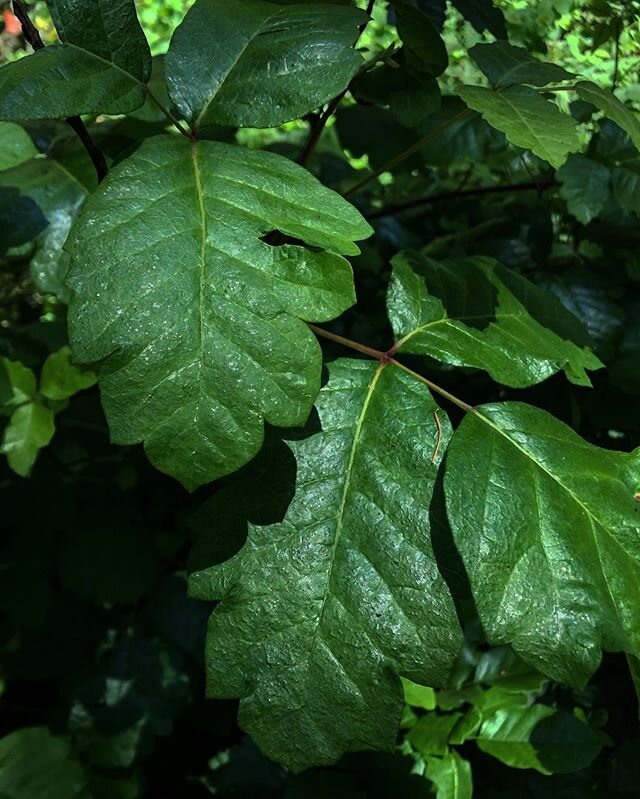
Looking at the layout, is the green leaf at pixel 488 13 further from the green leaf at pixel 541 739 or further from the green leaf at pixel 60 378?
the green leaf at pixel 541 739

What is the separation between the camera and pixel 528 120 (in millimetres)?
941

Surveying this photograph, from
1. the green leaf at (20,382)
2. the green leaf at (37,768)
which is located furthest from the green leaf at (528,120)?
the green leaf at (37,768)

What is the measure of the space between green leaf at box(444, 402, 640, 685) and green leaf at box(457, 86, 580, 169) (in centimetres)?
31

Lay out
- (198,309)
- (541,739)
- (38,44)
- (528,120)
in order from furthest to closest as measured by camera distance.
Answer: (541,739)
(38,44)
(528,120)
(198,309)

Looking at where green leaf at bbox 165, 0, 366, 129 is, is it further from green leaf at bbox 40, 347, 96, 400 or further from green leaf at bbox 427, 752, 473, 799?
green leaf at bbox 427, 752, 473, 799

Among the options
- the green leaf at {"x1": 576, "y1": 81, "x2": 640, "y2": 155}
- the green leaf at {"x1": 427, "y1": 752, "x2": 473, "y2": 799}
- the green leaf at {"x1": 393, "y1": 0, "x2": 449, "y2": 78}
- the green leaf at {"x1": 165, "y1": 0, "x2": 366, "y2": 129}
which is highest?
the green leaf at {"x1": 165, "y1": 0, "x2": 366, "y2": 129}

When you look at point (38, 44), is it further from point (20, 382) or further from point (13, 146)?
point (20, 382)

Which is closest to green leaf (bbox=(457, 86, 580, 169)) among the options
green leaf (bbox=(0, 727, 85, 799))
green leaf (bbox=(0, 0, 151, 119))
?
green leaf (bbox=(0, 0, 151, 119))

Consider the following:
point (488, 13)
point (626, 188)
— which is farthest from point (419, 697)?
point (488, 13)

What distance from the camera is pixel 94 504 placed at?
1918 millimetres

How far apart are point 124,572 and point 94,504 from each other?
0.60ft

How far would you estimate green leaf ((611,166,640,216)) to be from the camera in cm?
139

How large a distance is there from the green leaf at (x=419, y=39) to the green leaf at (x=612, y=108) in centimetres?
25

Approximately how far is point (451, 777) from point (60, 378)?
91cm
